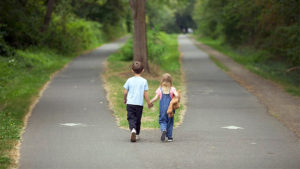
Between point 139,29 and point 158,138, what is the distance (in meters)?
12.0

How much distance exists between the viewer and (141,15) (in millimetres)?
21047

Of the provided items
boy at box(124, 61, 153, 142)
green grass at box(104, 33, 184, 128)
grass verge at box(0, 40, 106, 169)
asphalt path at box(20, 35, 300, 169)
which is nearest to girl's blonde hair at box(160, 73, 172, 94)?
boy at box(124, 61, 153, 142)

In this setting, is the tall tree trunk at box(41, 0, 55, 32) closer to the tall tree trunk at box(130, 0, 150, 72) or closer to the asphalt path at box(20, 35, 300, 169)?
the tall tree trunk at box(130, 0, 150, 72)

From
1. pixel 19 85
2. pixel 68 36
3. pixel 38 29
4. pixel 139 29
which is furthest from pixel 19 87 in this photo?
pixel 68 36

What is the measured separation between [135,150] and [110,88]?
31.2 ft

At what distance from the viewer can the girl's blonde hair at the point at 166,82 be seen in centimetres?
910

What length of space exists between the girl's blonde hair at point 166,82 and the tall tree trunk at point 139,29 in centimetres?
1204

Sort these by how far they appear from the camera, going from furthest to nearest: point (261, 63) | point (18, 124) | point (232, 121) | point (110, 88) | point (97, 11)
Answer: point (97, 11), point (261, 63), point (110, 88), point (232, 121), point (18, 124)

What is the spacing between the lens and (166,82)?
9.15m

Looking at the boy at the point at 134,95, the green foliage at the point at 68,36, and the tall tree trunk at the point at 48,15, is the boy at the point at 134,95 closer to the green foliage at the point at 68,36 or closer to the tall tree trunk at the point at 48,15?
the green foliage at the point at 68,36

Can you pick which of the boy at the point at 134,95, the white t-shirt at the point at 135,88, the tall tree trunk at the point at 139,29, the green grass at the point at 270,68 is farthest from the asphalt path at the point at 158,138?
the green grass at the point at 270,68

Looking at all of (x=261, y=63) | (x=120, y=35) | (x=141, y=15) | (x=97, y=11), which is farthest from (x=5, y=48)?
(x=120, y=35)

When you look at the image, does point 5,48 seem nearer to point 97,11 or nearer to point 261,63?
point 261,63

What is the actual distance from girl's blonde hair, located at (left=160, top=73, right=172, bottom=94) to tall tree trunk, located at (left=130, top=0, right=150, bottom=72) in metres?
12.0
